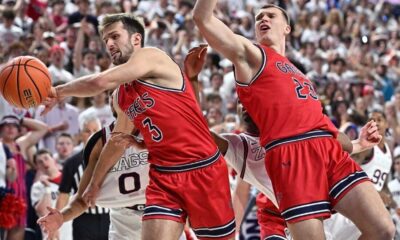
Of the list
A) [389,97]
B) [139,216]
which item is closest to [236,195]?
[139,216]

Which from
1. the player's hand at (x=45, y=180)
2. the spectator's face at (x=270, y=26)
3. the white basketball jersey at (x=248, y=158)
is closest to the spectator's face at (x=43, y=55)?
the player's hand at (x=45, y=180)

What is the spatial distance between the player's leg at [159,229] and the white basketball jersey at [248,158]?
3.83ft

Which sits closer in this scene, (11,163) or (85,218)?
(85,218)

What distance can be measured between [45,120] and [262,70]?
6755 millimetres

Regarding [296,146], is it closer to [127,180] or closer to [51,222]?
[127,180]

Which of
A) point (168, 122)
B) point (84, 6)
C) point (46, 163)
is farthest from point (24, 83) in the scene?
point (84, 6)

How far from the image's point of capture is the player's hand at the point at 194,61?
24.4 ft

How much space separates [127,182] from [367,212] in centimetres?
220

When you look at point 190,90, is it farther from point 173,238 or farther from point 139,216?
point 139,216

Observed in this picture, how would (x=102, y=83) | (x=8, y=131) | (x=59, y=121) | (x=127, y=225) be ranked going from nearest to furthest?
(x=102, y=83) < (x=127, y=225) < (x=8, y=131) < (x=59, y=121)

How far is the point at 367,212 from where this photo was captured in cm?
661

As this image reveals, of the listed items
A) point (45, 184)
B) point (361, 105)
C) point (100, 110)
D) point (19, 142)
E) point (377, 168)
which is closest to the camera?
point (377, 168)

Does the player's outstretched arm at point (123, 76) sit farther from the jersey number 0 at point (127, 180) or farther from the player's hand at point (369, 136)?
the player's hand at point (369, 136)

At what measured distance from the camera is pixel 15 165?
1101cm
